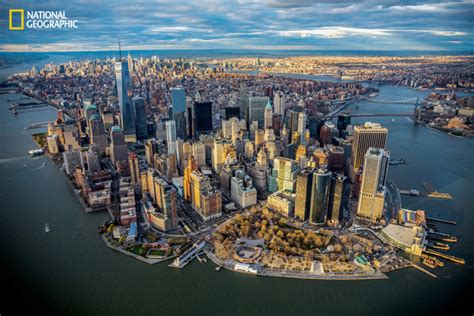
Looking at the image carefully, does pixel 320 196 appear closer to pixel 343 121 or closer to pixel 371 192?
pixel 371 192

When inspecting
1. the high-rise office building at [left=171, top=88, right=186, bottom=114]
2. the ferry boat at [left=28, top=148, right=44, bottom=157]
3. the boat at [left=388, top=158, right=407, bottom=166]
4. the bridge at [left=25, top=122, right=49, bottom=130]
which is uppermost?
the high-rise office building at [left=171, top=88, right=186, bottom=114]

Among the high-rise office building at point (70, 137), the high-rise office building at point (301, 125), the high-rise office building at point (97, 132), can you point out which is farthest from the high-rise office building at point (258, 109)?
the high-rise office building at point (70, 137)

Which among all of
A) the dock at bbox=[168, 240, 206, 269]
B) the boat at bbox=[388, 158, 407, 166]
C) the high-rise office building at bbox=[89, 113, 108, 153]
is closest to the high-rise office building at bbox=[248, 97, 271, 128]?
the boat at bbox=[388, 158, 407, 166]

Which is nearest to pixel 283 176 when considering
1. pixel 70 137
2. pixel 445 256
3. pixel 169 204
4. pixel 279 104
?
pixel 169 204

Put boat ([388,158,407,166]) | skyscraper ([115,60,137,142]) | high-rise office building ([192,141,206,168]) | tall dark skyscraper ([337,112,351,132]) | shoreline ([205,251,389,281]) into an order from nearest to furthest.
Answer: shoreline ([205,251,389,281])
high-rise office building ([192,141,206,168])
boat ([388,158,407,166])
skyscraper ([115,60,137,142])
tall dark skyscraper ([337,112,351,132])

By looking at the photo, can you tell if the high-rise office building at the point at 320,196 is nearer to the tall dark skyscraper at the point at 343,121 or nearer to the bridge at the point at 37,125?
the tall dark skyscraper at the point at 343,121

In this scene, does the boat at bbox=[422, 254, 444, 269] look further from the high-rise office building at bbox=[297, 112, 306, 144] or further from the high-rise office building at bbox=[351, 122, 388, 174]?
the high-rise office building at bbox=[297, 112, 306, 144]

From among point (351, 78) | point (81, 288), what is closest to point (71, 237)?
point (81, 288)
